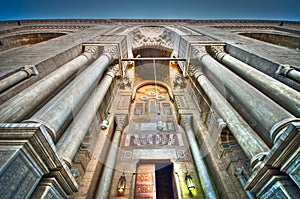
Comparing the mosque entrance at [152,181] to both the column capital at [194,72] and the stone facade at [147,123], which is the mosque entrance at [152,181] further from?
the column capital at [194,72]

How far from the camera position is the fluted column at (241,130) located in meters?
2.21

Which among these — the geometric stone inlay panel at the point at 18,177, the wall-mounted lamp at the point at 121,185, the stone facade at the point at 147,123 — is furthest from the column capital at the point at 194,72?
the geometric stone inlay panel at the point at 18,177

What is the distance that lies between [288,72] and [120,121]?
4988 millimetres

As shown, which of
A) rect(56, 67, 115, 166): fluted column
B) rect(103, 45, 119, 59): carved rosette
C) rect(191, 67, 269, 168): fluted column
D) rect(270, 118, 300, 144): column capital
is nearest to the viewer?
rect(270, 118, 300, 144): column capital

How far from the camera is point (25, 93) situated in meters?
2.28

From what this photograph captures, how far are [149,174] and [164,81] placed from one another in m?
5.43

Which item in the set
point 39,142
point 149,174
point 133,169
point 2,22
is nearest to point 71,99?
point 39,142

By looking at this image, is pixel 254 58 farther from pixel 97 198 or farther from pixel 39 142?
pixel 97 198

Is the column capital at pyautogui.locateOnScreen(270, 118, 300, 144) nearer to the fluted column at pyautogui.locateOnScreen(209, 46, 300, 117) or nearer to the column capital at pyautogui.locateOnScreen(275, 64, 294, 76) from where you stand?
the fluted column at pyautogui.locateOnScreen(209, 46, 300, 117)

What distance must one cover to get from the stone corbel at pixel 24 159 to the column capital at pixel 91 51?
3.72 m

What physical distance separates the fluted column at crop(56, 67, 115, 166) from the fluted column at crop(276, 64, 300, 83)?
438 centimetres

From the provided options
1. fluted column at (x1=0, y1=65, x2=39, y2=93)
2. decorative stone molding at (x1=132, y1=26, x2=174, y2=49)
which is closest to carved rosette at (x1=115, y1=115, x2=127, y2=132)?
fluted column at (x1=0, y1=65, x2=39, y2=93)

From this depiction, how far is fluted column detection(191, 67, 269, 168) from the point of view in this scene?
87.0 inches

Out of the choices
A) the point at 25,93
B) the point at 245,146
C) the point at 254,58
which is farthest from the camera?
the point at 254,58
